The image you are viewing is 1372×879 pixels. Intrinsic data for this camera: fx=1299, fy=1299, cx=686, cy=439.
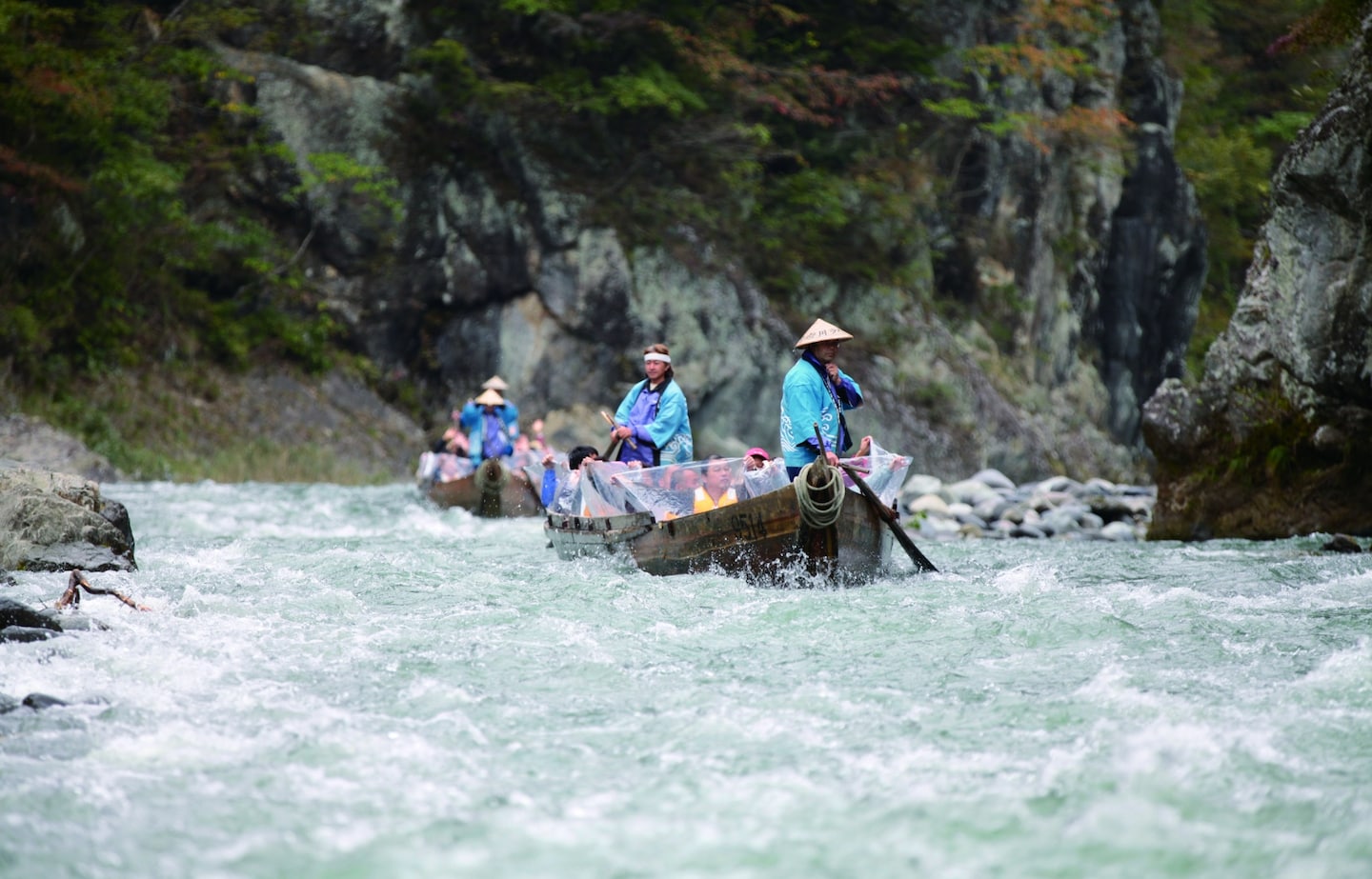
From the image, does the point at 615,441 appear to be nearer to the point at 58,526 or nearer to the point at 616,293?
the point at 58,526

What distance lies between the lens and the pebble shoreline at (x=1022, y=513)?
14820 mm

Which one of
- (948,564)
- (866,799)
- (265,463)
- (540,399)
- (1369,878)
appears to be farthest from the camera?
(540,399)

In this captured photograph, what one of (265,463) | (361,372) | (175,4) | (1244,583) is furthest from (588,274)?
(1244,583)

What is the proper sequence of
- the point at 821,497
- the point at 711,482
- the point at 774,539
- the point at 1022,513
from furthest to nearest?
the point at 1022,513
the point at 711,482
the point at 774,539
the point at 821,497

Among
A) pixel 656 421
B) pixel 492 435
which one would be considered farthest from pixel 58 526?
pixel 492 435

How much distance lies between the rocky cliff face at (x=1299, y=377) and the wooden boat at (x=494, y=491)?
7.47 meters

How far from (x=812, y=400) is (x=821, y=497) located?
1.09m

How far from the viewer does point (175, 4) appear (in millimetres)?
24250

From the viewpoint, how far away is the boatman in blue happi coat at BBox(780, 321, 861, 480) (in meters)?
9.11

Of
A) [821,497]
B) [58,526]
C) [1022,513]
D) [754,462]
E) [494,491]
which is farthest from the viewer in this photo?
[494,491]

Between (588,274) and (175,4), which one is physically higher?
(175,4)

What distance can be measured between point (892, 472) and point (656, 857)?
19.2 feet

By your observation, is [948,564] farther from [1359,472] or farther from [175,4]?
[175,4]

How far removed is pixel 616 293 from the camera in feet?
79.8
